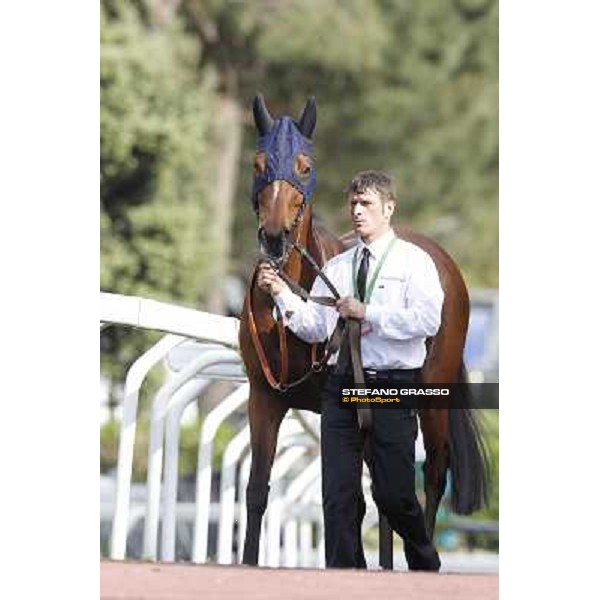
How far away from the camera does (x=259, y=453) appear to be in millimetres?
8133

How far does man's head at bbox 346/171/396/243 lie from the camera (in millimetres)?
7906

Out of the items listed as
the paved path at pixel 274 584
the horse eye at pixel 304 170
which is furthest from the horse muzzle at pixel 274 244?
the paved path at pixel 274 584

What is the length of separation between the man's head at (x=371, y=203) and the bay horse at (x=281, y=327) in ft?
0.62

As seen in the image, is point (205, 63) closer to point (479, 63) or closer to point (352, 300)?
point (479, 63)

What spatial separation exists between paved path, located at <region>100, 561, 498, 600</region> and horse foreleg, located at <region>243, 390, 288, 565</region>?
650 mm

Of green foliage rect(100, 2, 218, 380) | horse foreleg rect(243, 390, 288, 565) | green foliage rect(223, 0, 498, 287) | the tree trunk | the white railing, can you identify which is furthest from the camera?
green foliage rect(223, 0, 498, 287)

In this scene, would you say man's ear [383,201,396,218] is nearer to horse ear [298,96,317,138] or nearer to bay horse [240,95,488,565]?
bay horse [240,95,488,565]

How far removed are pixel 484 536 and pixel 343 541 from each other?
11652 mm

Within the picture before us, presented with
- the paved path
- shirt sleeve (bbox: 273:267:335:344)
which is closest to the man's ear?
shirt sleeve (bbox: 273:267:335:344)

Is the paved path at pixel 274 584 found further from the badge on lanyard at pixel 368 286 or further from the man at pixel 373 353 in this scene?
the badge on lanyard at pixel 368 286
